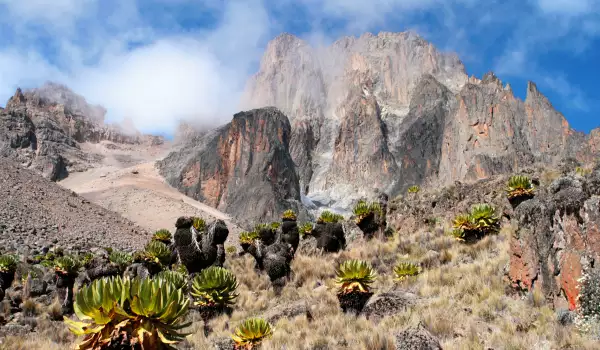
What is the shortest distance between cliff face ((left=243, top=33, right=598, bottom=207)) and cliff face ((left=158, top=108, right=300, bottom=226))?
29566 mm

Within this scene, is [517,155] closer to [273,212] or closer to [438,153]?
[438,153]

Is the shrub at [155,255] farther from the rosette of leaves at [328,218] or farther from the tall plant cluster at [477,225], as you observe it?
the tall plant cluster at [477,225]

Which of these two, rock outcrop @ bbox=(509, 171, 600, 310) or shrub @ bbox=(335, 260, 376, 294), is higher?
rock outcrop @ bbox=(509, 171, 600, 310)

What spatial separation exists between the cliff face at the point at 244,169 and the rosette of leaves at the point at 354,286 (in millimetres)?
82774

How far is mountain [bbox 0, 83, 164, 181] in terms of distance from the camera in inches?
4193

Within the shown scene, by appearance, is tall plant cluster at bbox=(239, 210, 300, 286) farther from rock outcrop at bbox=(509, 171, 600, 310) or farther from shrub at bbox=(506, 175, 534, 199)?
rock outcrop at bbox=(509, 171, 600, 310)

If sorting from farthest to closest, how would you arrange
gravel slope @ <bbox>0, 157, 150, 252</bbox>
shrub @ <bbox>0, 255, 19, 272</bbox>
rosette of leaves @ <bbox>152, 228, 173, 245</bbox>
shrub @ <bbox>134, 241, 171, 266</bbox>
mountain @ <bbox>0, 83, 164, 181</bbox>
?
1. mountain @ <bbox>0, 83, 164, 181</bbox>
2. gravel slope @ <bbox>0, 157, 150, 252</bbox>
3. rosette of leaves @ <bbox>152, 228, 173, 245</bbox>
4. shrub @ <bbox>0, 255, 19, 272</bbox>
5. shrub @ <bbox>134, 241, 171, 266</bbox>

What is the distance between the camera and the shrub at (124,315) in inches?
174

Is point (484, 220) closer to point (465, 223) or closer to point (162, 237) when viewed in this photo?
point (465, 223)

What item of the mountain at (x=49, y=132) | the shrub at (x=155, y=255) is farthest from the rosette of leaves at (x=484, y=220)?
the mountain at (x=49, y=132)

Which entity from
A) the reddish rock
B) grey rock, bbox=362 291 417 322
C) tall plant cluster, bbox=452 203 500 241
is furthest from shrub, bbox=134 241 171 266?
the reddish rock

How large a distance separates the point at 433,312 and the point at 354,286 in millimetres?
2024

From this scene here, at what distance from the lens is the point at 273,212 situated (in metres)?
89.8

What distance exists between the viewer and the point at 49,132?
120938 mm
